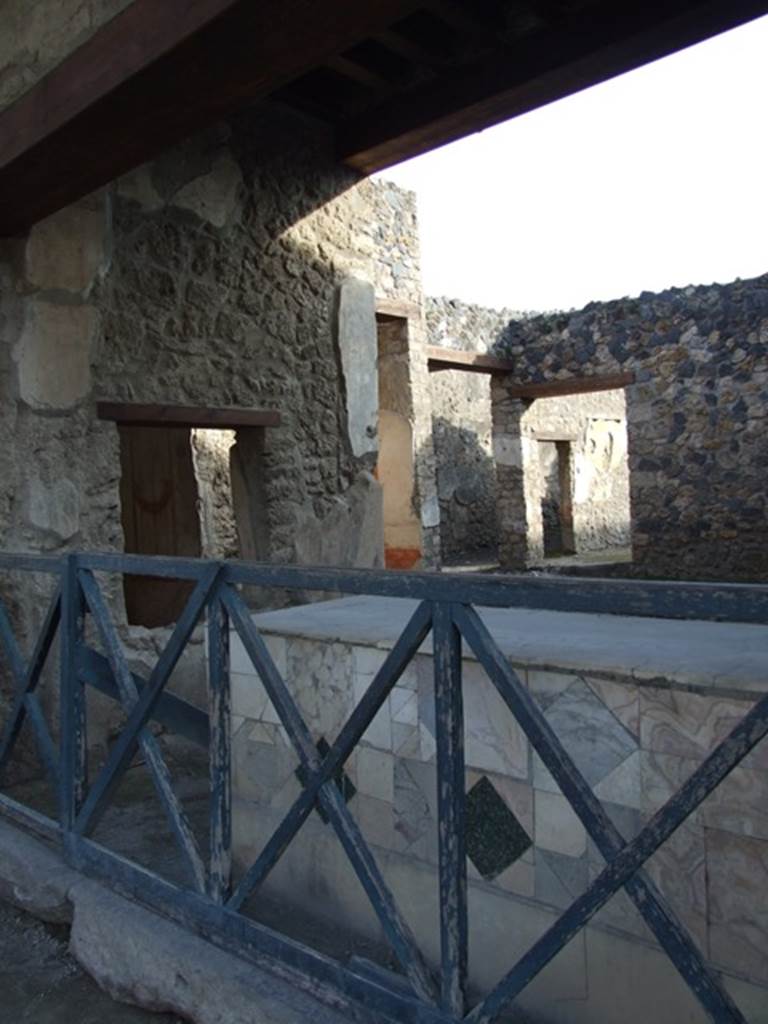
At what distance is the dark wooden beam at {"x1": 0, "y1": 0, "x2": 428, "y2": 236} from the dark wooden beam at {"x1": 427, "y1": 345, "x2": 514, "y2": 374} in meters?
6.79

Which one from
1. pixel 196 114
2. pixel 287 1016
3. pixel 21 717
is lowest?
pixel 287 1016

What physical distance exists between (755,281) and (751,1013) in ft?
28.9

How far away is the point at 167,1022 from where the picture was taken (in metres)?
1.86

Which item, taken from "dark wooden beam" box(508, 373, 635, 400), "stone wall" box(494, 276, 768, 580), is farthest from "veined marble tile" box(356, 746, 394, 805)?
"dark wooden beam" box(508, 373, 635, 400)

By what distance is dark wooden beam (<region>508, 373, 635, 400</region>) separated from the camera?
1005 centimetres

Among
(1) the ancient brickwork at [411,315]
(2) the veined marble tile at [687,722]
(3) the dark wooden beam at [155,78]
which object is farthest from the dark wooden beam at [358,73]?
(1) the ancient brickwork at [411,315]

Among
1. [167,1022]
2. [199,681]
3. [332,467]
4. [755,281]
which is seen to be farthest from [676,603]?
[755,281]

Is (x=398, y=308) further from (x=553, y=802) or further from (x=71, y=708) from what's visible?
(x=553, y=802)

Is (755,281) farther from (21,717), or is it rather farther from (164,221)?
(21,717)

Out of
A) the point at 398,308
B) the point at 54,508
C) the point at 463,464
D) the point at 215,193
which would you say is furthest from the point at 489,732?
the point at 463,464

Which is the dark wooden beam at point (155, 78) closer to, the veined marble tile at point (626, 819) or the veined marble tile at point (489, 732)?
the veined marble tile at point (489, 732)

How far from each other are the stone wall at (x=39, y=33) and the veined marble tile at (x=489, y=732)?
1.85 metres

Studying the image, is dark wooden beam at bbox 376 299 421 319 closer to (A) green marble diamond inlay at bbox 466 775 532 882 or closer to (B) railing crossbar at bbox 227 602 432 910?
(A) green marble diamond inlay at bbox 466 775 532 882

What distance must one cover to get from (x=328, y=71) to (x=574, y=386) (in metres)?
6.95
